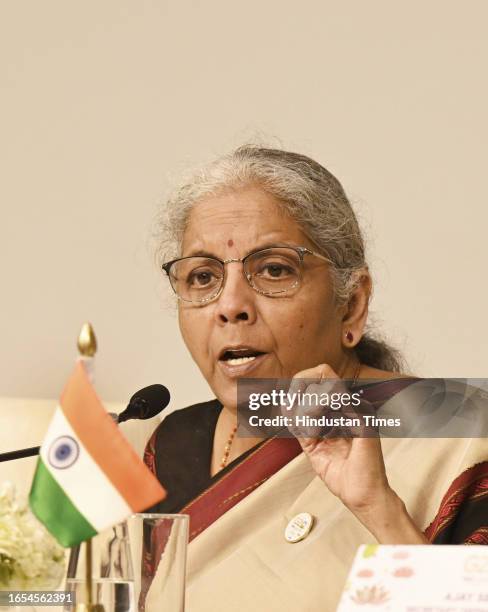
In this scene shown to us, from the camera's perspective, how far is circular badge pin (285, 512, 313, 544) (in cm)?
169

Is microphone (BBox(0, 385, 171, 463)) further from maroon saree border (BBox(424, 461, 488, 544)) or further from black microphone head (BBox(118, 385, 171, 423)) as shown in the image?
maroon saree border (BBox(424, 461, 488, 544))

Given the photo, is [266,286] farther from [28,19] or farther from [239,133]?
[28,19]

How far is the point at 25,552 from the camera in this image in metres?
1.14

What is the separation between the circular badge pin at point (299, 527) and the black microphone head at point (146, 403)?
0.96ft

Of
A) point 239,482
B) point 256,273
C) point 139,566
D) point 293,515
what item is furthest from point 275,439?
point 139,566

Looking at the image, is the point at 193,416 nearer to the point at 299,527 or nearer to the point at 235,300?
the point at 235,300

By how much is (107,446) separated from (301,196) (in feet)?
3.99

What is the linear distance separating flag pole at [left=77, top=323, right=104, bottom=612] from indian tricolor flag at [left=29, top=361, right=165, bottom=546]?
1 cm

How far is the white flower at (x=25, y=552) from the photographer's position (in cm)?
114

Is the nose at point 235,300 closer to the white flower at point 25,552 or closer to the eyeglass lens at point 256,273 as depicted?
the eyeglass lens at point 256,273

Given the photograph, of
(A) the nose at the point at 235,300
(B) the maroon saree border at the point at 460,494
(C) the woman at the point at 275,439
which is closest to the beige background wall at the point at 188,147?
(C) the woman at the point at 275,439

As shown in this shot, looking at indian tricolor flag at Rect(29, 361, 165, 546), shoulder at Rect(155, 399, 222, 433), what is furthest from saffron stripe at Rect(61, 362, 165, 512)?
shoulder at Rect(155, 399, 222, 433)

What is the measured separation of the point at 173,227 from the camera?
231cm

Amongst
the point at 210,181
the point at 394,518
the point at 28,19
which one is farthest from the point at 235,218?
the point at 28,19
